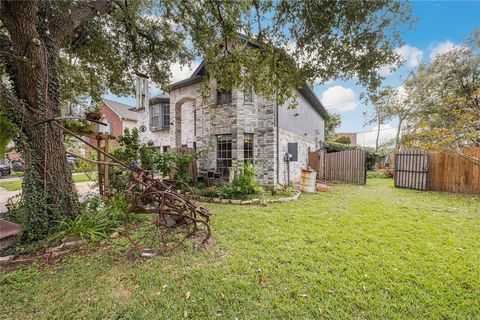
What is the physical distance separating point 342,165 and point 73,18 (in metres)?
12.0

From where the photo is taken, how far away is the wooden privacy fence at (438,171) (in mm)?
7090

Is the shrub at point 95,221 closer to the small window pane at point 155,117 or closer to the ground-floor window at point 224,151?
the ground-floor window at point 224,151

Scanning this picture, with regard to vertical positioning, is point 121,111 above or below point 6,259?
above

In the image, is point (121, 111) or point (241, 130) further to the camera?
point (121, 111)

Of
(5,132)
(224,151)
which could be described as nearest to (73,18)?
(5,132)

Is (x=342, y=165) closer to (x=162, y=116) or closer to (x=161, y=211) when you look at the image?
(x=161, y=211)

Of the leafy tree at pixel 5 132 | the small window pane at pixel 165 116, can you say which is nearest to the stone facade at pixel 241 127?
the small window pane at pixel 165 116

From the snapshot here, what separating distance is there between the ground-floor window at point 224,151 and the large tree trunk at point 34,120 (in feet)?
19.6

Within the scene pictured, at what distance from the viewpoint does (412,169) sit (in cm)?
859

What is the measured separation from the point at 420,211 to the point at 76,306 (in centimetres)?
730

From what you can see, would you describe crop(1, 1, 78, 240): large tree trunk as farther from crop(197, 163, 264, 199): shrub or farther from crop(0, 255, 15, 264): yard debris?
crop(197, 163, 264, 199): shrub

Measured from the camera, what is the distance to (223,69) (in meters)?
5.77

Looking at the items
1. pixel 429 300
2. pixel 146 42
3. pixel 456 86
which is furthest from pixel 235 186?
pixel 456 86

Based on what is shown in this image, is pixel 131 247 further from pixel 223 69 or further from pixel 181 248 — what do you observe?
pixel 223 69
